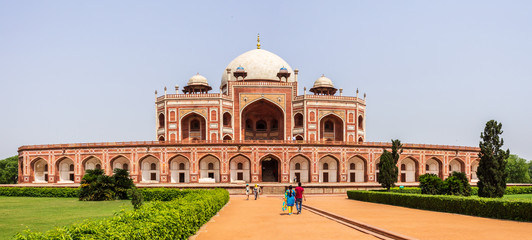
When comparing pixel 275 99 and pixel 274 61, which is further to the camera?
pixel 274 61

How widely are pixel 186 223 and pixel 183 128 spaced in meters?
38.9

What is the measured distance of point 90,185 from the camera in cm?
2767

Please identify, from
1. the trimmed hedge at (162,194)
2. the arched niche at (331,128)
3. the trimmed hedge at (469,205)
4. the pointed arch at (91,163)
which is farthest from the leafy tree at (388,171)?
the pointed arch at (91,163)

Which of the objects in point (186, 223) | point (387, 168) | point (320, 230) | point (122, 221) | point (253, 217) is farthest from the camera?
point (387, 168)

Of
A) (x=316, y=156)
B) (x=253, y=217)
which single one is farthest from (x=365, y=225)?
(x=316, y=156)

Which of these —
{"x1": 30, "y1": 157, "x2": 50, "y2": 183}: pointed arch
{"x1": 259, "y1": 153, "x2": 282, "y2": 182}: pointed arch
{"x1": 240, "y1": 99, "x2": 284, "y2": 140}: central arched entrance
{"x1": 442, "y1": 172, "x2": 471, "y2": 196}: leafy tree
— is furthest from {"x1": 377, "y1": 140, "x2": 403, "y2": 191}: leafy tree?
{"x1": 30, "y1": 157, "x2": 50, "y2": 183}: pointed arch

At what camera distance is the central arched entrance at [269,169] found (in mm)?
43981

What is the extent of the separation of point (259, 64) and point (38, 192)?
2948cm

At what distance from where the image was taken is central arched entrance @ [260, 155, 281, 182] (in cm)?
4398

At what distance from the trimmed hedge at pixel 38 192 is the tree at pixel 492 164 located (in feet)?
81.7

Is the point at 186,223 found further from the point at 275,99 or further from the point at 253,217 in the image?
the point at 275,99

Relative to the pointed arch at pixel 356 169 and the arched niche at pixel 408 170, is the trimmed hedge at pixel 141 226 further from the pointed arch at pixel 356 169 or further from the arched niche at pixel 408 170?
the arched niche at pixel 408 170

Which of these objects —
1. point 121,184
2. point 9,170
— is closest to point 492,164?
point 121,184

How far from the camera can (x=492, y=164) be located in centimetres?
2020
